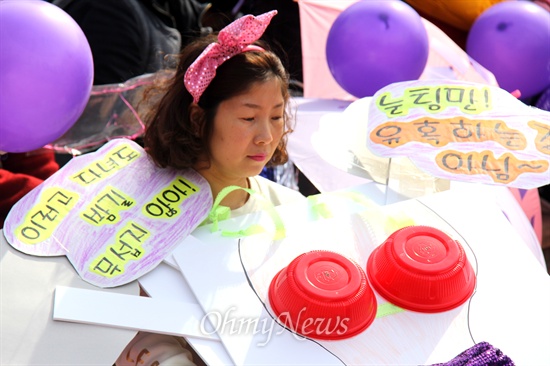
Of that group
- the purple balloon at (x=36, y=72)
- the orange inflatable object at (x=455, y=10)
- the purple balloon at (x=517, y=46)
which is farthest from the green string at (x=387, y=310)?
the orange inflatable object at (x=455, y=10)

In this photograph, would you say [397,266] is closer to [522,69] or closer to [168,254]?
[168,254]

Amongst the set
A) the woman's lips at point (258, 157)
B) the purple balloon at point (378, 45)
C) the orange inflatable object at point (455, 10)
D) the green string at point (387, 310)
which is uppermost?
the woman's lips at point (258, 157)

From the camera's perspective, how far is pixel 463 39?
2.85 meters

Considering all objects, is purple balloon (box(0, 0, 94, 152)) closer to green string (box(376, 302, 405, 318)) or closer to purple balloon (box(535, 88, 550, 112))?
green string (box(376, 302, 405, 318))

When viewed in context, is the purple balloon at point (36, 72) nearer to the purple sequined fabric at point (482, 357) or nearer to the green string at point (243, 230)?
the green string at point (243, 230)

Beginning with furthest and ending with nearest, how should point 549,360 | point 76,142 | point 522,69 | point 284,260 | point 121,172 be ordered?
1. point 522,69
2. point 76,142
3. point 121,172
4. point 284,260
5. point 549,360

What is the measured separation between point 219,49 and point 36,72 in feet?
1.40

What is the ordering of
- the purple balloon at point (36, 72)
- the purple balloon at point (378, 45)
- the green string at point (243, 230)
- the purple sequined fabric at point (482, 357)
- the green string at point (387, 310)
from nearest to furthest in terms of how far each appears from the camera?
1. the purple sequined fabric at point (482, 357)
2. the green string at point (387, 310)
3. the green string at point (243, 230)
4. the purple balloon at point (36, 72)
5. the purple balloon at point (378, 45)

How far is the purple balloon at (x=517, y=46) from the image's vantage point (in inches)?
93.4

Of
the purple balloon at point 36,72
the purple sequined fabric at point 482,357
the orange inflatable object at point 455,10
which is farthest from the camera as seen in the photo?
the orange inflatable object at point 455,10

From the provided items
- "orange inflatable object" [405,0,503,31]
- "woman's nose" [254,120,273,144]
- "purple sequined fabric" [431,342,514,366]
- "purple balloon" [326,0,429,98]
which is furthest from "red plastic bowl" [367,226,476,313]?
"orange inflatable object" [405,0,503,31]

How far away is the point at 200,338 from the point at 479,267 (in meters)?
0.47

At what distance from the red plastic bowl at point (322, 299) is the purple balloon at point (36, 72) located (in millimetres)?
723

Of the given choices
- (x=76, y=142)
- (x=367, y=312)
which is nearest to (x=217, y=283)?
(x=367, y=312)
